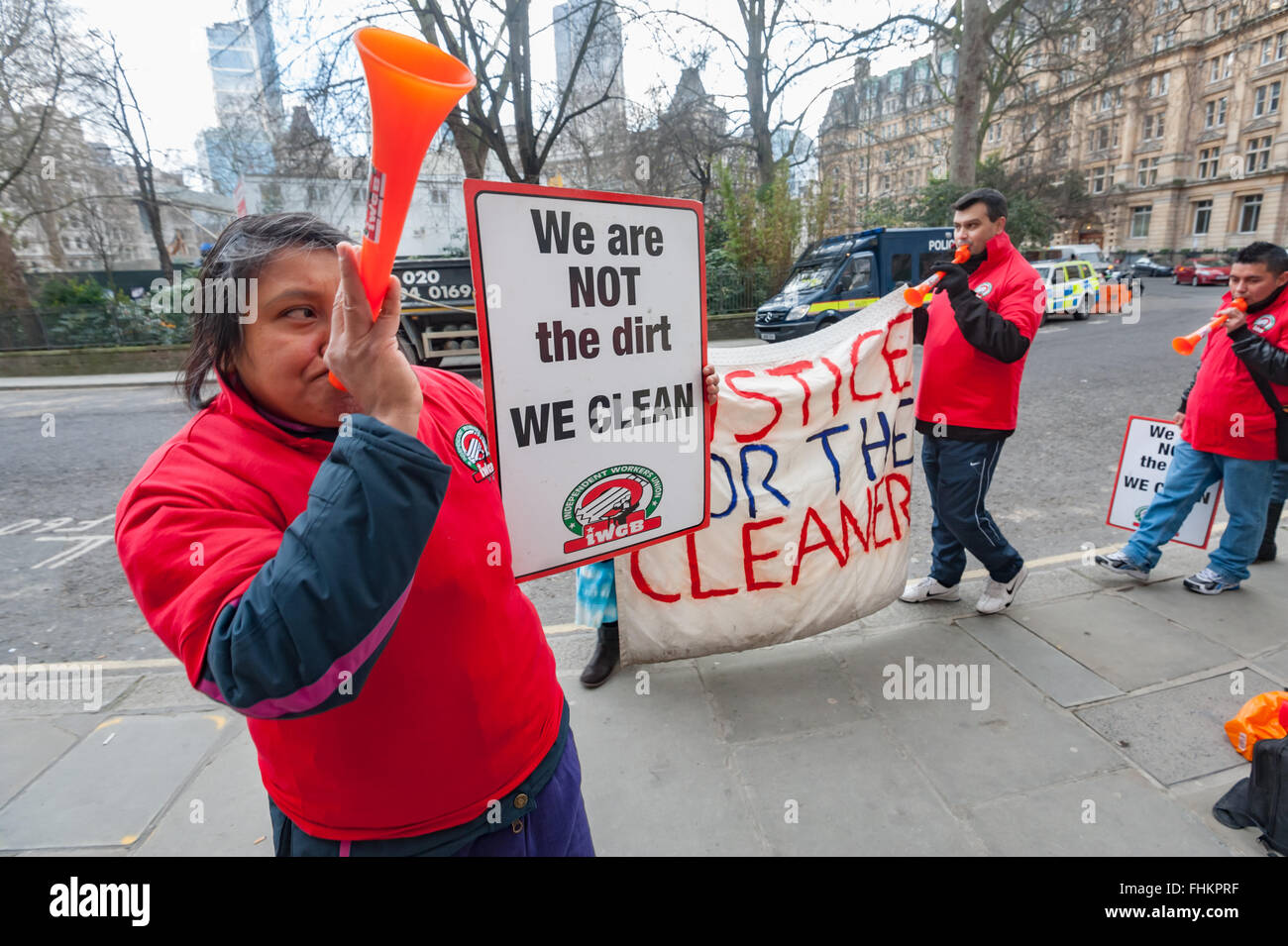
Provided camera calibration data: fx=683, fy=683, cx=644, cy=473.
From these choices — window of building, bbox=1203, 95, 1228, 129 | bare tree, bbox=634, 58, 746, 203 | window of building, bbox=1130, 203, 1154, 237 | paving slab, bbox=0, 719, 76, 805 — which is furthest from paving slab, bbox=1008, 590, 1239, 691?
window of building, bbox=1130, 203, 1154, 237

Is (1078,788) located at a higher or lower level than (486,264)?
lower

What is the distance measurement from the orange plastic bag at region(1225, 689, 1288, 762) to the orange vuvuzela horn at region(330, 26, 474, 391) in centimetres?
302

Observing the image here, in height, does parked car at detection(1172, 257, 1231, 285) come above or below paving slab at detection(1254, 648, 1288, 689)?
above

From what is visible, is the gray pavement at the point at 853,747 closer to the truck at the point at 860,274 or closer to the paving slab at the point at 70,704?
the paving slab at the point at 70,704

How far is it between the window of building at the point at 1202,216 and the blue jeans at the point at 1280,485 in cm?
6134

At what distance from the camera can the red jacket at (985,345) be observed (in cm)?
294

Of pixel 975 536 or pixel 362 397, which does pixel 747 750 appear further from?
pixel 362 397

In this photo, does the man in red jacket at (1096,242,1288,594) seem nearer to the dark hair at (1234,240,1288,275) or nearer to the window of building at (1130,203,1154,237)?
the dark hair at (1234,240,1288,275)

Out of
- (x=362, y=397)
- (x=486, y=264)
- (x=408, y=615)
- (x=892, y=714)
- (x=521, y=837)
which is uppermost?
(x=486, y=264)

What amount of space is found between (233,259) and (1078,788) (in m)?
2.72

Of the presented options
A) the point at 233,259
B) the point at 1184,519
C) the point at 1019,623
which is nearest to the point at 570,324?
the point at 233,259

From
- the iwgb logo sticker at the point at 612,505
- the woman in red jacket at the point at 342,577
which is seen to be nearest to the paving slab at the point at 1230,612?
the iwgb logo sticker at the point at 612,505

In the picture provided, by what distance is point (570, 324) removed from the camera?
5.85 ft

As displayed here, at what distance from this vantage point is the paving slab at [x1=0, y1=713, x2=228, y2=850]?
7.35 feet
